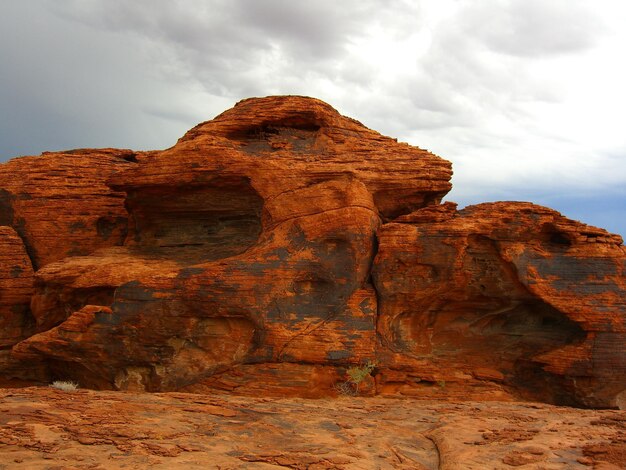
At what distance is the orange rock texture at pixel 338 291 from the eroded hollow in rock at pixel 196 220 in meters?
0.14

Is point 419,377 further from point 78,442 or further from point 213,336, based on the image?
point 78,442

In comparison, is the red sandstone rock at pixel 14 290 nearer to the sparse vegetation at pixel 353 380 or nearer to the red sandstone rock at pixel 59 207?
the red sandstone rock at pixel 59 207

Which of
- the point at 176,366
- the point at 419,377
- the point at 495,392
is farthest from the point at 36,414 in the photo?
the point at 495,392

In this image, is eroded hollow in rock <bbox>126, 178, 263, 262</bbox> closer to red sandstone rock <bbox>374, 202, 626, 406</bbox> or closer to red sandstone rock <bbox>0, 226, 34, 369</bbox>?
red sandstone rock <bbox>0, 226, 34, 369</bbox>

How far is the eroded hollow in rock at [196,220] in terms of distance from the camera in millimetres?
16500

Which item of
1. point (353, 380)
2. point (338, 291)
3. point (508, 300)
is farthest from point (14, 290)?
point (508, 300)

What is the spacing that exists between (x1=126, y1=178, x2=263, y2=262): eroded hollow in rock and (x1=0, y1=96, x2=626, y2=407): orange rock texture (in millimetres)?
140

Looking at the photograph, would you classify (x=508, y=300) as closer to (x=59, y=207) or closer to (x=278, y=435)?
(x=278, y=435)

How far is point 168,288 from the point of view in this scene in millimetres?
14711

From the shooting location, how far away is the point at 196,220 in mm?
17750

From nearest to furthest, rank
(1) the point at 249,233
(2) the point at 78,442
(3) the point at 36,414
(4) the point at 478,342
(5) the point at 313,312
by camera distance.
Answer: (2) the point at 78,442, (3) the point at 36,414, (5) the point at 313,312, (4) the point at 478,342, (1) the point at 249,233

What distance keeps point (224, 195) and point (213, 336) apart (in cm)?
456

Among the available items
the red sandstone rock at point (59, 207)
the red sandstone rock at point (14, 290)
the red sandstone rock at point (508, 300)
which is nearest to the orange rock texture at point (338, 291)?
the red sandstone rock at point (508, 300)

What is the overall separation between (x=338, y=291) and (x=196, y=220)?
600cm
